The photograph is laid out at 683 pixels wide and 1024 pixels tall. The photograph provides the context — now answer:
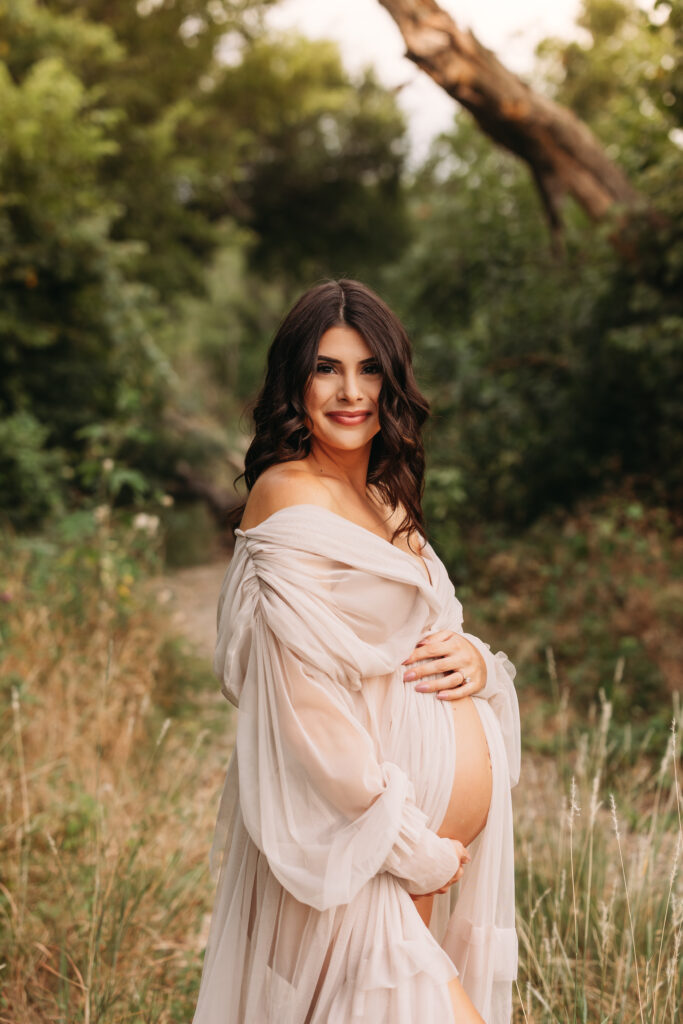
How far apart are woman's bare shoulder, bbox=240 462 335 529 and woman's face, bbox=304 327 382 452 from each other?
0.35ft

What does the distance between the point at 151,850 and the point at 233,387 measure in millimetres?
17917

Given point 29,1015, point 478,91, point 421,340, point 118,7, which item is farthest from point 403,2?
point 118,7

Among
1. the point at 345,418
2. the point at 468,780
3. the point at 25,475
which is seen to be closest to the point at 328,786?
the point at 468,780

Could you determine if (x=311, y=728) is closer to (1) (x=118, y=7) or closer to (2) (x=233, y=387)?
(1) (x=118, y=7)

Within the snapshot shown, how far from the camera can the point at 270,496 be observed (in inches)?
71.7

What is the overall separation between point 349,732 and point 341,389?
0.74 metres

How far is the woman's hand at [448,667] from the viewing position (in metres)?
1.87

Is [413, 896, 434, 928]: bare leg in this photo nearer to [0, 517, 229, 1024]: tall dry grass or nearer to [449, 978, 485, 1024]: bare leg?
[449, 978, 485, 1024]: bare leg

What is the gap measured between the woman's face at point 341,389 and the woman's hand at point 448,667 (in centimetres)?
48

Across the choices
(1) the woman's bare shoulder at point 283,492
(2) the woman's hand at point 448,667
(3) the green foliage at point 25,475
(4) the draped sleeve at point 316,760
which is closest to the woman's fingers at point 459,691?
(2) the woman's hand at point 448,667

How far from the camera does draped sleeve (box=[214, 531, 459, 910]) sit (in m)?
1.59

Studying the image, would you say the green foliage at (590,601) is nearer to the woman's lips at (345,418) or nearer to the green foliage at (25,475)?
the woman's lips at (345,418)

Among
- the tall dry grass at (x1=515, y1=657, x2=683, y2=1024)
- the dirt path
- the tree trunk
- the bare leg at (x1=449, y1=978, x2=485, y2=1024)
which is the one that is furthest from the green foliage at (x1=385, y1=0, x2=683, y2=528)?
the bare leg at (x1=449, y1=978, x2=485, y2=1024)

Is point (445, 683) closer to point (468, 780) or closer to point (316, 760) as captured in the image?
point (468, 780)
